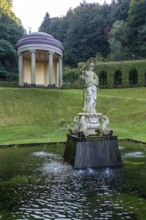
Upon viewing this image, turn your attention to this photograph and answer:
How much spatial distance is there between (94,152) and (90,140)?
1.61ft

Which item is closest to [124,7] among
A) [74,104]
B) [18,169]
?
[74,104]

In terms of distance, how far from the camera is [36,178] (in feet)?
32.4

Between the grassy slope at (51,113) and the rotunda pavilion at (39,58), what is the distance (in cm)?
611

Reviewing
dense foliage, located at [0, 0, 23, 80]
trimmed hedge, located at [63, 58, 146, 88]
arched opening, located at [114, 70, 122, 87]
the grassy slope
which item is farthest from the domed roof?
arched opening, located at [114, 70, 122, 87]

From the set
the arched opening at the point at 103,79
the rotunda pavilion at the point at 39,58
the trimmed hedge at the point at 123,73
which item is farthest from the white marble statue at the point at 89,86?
the arched opening at the point at 103,79

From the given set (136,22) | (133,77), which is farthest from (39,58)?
(136,22)

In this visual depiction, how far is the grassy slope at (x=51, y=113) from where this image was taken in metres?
23.2

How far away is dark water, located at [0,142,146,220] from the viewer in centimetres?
675

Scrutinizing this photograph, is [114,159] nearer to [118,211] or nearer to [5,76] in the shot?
[118,211]

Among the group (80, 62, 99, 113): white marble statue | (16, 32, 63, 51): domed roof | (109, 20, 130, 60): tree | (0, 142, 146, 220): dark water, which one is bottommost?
(0, 142, 146, 220): dark water

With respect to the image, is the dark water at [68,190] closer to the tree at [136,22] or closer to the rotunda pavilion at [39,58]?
the rotunda pavilion at [39,58]

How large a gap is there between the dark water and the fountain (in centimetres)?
52

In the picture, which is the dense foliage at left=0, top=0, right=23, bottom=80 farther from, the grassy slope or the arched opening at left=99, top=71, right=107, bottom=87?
the grassy slope

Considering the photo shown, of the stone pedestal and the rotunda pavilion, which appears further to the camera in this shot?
the rotunda pavilion
